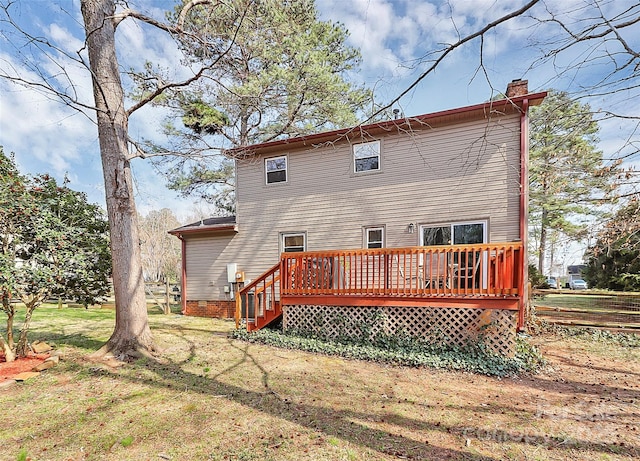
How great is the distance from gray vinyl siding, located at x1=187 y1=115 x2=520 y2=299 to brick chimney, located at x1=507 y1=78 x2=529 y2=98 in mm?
772

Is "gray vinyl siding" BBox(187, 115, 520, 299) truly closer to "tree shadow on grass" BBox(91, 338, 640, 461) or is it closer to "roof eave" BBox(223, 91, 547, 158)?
"roof eave" BBox(223, 91, 547, 158)

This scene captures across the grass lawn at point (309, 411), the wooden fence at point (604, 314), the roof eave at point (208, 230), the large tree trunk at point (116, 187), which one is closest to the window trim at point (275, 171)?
the roof eave at point (208, 230)

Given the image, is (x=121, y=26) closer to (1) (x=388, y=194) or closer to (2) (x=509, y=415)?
(1) (x=388, y=194)

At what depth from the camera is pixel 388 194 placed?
851 cm

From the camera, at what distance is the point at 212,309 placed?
34.2 feet

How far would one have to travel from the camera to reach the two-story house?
19.8 ft

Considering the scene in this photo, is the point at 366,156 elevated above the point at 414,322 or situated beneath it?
elevated above

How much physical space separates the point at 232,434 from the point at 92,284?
4676mm

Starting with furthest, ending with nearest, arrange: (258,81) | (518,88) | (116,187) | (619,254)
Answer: (619,254)
(258,81)
(518,88)
(116,187)

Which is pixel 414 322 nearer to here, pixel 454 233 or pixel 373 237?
pixel 454 233

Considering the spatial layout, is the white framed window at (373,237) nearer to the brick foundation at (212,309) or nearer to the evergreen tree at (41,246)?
the brick foundation at (212,309)

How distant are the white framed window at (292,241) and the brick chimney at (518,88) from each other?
6816mm

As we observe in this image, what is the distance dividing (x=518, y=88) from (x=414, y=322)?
646cm

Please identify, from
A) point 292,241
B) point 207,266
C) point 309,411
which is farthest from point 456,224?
point 207,266
